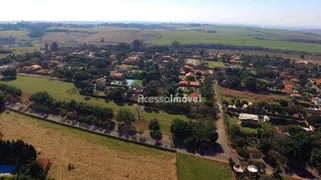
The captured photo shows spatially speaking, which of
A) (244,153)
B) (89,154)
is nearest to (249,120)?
(244,153)

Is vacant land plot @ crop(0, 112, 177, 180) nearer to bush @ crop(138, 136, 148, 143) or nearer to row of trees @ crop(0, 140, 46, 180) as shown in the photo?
bush @ crop(138, 136, 148, 143)

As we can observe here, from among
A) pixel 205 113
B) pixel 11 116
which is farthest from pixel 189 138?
pixel 11 116

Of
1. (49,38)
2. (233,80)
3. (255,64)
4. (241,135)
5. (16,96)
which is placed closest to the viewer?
(241,135)

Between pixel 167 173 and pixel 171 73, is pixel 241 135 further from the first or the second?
pixel 171 73

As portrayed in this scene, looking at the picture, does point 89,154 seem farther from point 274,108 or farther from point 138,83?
point 274,108

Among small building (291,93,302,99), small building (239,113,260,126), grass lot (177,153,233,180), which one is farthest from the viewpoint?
small building (291,93,302,99)

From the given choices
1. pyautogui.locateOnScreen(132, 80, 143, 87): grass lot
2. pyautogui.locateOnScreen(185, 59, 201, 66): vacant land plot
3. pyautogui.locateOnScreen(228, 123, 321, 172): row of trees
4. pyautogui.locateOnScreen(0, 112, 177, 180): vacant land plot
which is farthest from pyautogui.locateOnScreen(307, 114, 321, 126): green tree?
pyautogui.locateOnScreen(185, 59, 201, 66): vacant land plot

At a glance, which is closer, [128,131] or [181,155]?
[181,155]
